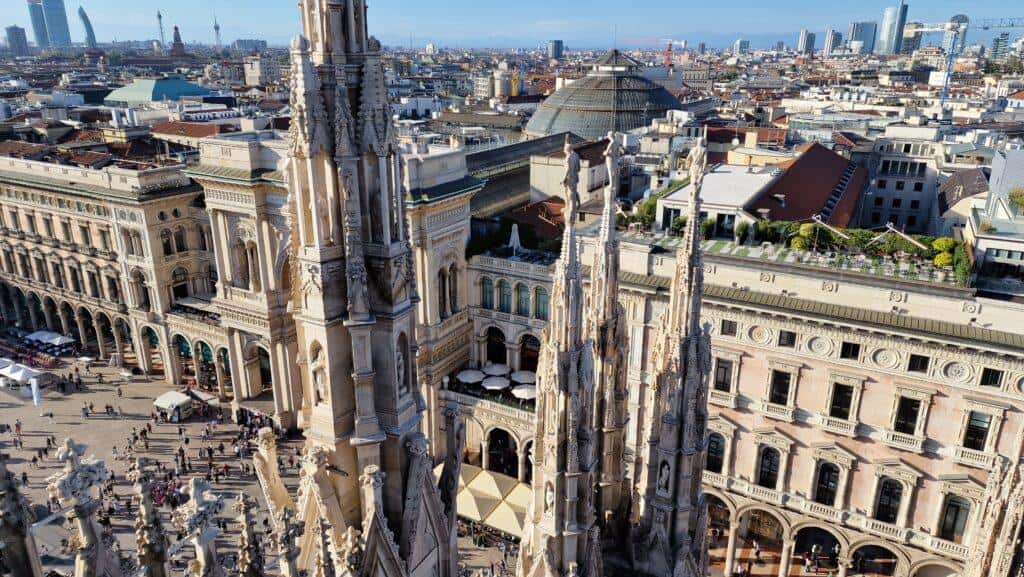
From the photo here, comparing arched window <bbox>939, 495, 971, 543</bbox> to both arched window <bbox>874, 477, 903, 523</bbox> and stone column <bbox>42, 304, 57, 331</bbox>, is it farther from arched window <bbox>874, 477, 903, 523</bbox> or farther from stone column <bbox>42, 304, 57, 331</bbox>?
stone column <bbox>42, 304, 57, 331</bbox>

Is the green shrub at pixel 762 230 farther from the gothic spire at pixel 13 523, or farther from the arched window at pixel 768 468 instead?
the gothic spire at pixel 13 523

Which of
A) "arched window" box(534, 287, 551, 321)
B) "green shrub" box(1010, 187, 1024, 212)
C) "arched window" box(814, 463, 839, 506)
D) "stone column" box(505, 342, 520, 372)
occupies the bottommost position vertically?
"arched window" box(814, 463, 839, 506)

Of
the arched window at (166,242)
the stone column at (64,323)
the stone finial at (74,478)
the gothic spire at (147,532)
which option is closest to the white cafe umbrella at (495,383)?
the arched window at (166,242)

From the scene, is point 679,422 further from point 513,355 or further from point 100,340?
point 100,340

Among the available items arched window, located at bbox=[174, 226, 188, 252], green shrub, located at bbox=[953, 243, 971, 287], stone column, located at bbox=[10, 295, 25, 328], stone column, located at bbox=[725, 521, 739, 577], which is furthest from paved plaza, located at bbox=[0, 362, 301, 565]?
green shrub, located at bbox=[953, 243, 971, 287]

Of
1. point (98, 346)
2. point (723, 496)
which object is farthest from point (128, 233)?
point (723, 496)

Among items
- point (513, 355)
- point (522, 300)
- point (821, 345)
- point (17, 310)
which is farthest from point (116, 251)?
point (821, 345)
